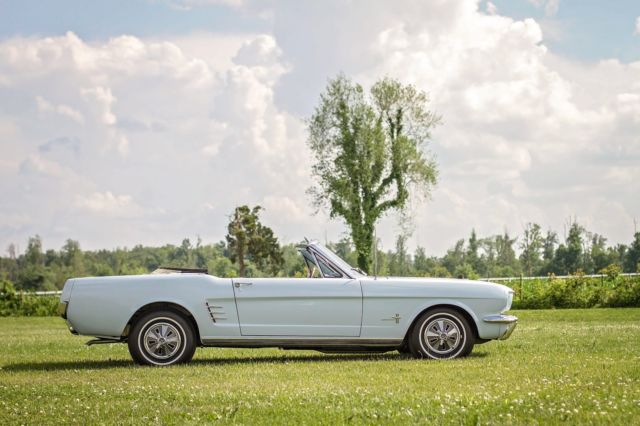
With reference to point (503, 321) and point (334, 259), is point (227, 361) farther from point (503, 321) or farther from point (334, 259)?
point (503, 321)

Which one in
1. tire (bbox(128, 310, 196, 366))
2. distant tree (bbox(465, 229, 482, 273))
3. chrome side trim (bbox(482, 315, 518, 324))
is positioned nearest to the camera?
tire (bbox(128, 310, 196, 366))

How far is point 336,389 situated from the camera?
8141mm

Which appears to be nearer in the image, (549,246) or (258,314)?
(258,314)

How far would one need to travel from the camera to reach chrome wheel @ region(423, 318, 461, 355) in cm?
1097

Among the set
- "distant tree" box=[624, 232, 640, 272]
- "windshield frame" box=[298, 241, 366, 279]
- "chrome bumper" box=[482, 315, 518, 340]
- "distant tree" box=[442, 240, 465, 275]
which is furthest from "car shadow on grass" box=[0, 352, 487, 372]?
"distant tree" box=[442, 240, 465, 275]

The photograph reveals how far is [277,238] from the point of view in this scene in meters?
62.1

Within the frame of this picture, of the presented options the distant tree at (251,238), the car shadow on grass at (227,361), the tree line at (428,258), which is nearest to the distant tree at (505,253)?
the tree line at (428,258)

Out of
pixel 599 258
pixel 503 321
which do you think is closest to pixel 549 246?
pixel 599 258

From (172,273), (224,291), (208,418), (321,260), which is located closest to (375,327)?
(321,260)

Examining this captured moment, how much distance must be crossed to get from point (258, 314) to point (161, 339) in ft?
3.93

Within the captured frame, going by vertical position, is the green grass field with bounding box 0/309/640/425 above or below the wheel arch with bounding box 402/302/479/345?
below

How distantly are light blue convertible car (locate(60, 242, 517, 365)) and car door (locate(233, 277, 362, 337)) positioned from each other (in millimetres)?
12

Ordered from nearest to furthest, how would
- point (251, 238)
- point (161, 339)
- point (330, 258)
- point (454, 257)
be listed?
point (161, 339)
point (330, 258)
point (251, 238)
point (454, 257)

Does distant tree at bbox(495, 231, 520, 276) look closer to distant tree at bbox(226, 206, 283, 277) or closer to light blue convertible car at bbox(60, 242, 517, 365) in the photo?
distant tree at bbox(226, 206, 283, 277)
